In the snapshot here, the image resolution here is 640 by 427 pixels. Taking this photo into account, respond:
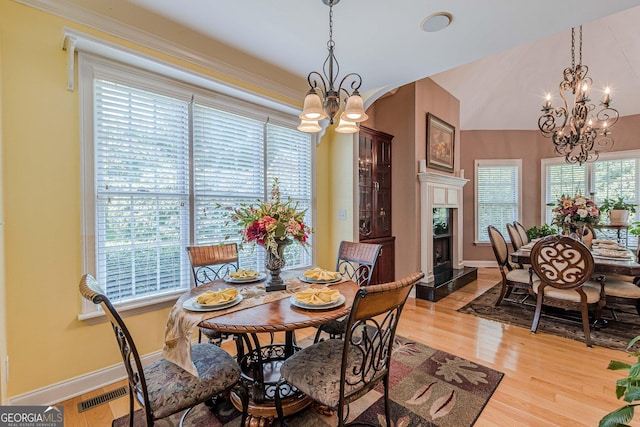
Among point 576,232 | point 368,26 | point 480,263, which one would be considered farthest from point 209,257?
point 480,263

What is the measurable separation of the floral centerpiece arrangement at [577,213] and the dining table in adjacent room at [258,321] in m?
3.26

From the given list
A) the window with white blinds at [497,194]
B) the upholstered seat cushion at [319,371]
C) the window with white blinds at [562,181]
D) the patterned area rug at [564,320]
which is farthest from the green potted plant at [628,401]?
the window with white blinds at [562,181]

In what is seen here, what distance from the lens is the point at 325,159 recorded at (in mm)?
3854

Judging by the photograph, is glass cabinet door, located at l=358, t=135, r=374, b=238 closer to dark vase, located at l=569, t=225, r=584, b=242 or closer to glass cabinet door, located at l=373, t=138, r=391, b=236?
glass cabinet door, located at l=373, t=138, r=391, b=236

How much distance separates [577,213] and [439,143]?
2.18 m

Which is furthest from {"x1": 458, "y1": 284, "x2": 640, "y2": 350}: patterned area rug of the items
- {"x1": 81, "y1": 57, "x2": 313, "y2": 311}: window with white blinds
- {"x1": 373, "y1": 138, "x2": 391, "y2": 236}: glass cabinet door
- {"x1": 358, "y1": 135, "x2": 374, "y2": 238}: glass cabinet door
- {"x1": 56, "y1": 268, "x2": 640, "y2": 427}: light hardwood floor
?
{"x1": 81, "y1": 57, "x2": 313, "y2": 311}: window with white blinds

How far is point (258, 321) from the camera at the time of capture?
1.42 metres

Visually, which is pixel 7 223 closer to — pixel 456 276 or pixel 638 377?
pixel 638 377

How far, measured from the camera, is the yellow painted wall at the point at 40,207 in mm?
1789

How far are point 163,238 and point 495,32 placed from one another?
3.36 meters

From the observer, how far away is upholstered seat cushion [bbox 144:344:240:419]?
1.32 meters

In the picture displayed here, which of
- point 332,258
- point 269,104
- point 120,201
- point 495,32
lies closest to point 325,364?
point 120,201

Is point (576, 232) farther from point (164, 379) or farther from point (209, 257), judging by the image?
point (164, 379)

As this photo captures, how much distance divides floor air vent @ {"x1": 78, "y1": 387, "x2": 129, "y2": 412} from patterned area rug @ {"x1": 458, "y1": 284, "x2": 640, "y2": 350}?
3.68 m
